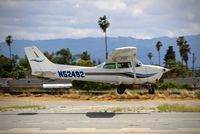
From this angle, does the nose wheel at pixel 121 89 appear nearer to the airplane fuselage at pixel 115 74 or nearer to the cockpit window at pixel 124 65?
the airplane fuselage at pixel 115 74

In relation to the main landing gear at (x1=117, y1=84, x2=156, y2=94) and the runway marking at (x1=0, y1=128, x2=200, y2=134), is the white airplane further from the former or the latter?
the runway marking at (x1=0, y1=128, x2=200, y2=134)

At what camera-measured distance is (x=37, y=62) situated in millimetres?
29328

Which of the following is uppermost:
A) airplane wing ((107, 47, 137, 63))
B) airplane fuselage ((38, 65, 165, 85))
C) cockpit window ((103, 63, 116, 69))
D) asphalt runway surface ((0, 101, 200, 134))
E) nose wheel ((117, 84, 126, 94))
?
airplane wing ((107, 47, 137, 63))

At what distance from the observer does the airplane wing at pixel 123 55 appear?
26438 mm

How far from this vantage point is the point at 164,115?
1548 centimetres

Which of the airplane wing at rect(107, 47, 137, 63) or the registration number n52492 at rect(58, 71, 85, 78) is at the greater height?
the airplane wing at rect(107, 47, 137, 63)

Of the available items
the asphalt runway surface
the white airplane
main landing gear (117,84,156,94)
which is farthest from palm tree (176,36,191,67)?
the asphalt runway surface

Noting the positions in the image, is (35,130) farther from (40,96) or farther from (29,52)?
(29,52)

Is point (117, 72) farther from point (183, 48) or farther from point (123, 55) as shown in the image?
point (183, 48)

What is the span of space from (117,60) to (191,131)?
16941 millimetres

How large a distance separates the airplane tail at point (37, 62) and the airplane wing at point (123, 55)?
422 cm

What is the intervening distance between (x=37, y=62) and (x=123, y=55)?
617 cm

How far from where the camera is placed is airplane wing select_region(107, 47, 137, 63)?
2644 centimetres

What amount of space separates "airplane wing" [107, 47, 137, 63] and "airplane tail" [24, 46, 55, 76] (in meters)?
4.22
